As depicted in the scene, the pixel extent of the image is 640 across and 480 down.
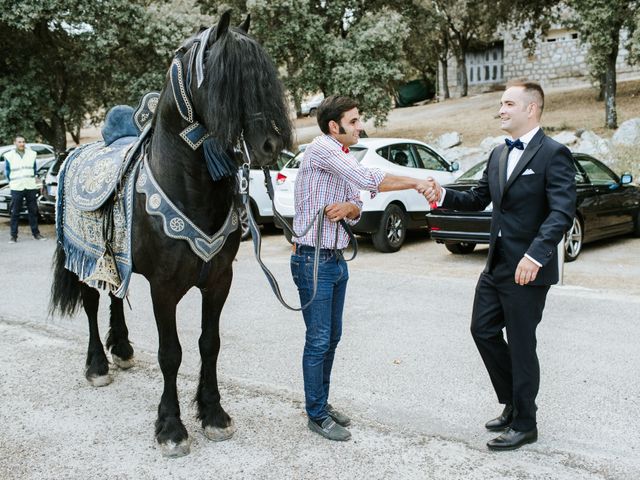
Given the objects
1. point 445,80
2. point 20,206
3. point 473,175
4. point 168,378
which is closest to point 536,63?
point 445,80

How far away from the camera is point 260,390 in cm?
450

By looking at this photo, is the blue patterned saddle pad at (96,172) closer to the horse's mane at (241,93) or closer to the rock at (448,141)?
the horse's mane at (241,93)

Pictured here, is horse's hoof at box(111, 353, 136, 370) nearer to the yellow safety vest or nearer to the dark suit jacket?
the dark suit jacket

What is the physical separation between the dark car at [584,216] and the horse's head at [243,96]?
6122mm

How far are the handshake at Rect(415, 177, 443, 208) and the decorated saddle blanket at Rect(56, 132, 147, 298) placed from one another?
1.70 meters

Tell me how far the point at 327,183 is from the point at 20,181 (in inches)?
453

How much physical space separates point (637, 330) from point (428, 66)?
40.1 m

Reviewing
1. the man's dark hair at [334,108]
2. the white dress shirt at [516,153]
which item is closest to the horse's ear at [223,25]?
the man's dark hair at [334,108]

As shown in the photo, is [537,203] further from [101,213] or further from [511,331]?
[101,213]

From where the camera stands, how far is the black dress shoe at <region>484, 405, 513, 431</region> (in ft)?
12.5

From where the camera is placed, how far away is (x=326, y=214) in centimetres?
360

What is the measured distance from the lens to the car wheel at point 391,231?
33.9ft

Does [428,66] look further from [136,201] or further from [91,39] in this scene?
[136,201]

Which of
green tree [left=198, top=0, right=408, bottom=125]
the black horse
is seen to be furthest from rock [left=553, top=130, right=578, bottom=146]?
the black horse
